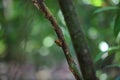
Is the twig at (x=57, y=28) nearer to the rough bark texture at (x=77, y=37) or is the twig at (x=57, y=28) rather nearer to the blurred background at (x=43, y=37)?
the rough bark texture at (x=77, y=37)

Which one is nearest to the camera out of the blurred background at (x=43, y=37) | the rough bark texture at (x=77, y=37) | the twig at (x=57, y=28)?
the twig at (x=57, y=28)

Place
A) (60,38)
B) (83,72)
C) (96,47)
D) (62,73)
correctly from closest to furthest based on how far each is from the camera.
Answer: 1. (60,38)
2. (83,72)
3. (96,47)
4. (62,73)

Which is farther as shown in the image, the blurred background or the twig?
the blurred background

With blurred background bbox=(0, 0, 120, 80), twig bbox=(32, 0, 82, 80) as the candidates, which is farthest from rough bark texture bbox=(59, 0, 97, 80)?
blurred background bbox=(0, 0, 120, 80)

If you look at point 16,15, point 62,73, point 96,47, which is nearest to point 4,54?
point 16,15

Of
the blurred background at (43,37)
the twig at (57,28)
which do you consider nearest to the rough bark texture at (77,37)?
the twig at (57,28)

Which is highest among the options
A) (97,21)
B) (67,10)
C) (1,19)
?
(1,19)

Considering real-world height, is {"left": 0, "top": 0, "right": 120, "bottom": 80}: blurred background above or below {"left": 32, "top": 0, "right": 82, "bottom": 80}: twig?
above

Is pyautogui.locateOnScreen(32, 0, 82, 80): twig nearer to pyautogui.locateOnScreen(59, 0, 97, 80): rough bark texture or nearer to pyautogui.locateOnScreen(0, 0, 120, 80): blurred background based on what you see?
pyautogui.locateOnScreen(59, 0, 97, 80): rough bark texture

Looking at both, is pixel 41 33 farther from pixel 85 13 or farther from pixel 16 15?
pixel 85 13
